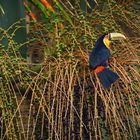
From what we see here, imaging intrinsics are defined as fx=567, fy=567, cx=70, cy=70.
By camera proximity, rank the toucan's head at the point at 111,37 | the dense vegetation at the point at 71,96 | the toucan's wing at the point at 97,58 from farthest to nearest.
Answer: the toucan's head at the point at 111,37
the toucan's wing at the point at 97,58
the dense vegetation at the point at 71,96

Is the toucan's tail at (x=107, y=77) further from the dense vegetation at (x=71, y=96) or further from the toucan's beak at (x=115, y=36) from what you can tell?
the toucan's beak at (x=115, y=36)

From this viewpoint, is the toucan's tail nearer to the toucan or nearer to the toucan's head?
the toucan

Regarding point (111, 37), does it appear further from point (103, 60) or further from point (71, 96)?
point (71, 96)

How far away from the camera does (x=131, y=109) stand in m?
2.62

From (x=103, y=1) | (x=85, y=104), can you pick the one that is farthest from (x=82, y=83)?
(x=103, y=1)

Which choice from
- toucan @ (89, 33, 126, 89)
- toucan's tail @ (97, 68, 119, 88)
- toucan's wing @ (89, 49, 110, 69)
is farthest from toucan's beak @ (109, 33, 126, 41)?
toucan's tail @ (97, 68, 119, 88)

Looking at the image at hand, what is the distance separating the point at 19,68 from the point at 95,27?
2.49ft

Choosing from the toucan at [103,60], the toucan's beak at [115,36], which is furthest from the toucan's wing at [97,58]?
the toucan's beak at [115,36]

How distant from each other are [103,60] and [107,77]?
16cm

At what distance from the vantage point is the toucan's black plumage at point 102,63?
2.60 metres

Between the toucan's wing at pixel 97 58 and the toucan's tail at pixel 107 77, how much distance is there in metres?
0.04

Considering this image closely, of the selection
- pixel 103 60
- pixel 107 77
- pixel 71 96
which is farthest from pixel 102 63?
pixel 71 96

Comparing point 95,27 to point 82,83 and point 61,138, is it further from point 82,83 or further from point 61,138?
point 61,138

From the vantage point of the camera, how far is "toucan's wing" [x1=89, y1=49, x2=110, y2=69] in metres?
2.66
